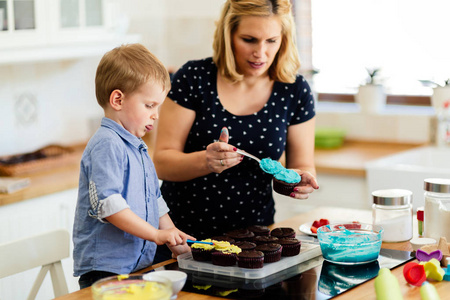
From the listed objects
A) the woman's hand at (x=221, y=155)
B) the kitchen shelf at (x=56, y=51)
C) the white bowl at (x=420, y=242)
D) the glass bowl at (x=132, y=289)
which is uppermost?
the kitchen shelf at (x=56, y=51)

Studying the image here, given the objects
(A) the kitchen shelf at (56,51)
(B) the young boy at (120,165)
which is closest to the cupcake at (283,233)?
(B) the young boy at (120,165)

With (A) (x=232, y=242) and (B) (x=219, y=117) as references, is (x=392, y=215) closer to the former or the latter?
(A) (x=232, y=242)

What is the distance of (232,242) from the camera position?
1.71 meters

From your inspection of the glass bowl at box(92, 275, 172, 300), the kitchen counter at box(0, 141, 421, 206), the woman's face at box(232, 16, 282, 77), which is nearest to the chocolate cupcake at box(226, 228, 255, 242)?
the glass bowl at box(92, 275, 172, 300)

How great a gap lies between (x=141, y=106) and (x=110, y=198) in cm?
25

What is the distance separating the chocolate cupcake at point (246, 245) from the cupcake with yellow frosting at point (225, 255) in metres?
0.02

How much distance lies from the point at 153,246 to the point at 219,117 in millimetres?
573

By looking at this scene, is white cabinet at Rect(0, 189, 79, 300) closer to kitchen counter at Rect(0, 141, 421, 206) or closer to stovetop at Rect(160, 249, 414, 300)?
kitchen counter at Rect(0, 141, 421, 206)

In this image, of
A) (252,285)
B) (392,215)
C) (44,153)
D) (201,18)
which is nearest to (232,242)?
(252,285)

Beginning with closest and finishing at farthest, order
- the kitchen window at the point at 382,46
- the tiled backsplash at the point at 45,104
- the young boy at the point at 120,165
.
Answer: the young boy at the point at 120,165
the tiled backsplash at the point at 45,104
the kitchen window at the point at 382,46

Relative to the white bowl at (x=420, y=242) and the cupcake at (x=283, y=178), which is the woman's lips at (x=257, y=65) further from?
the white bowl at (x=420, y=242)

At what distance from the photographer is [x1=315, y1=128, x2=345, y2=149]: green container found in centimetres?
386

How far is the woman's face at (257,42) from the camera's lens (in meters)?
2.08

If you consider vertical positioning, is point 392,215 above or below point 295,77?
below
